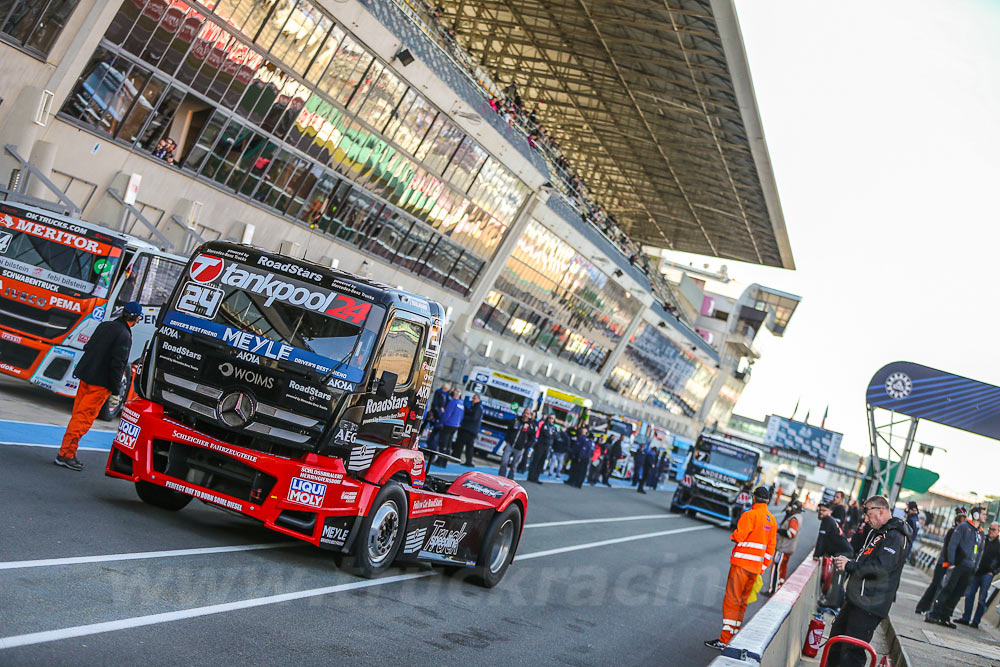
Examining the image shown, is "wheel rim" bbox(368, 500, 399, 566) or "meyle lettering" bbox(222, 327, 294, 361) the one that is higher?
"meyle lettering" bbox(222, 327, 294, 361)

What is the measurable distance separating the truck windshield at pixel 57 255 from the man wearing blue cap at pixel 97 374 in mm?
5132

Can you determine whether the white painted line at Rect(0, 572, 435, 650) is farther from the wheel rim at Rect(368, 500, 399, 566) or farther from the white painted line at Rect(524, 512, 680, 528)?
the white painted line at Rect(524, 512, 680, 528)

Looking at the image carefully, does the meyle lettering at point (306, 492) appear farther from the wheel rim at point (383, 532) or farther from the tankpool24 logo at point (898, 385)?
the tankpool24 logo at point (898, 385)

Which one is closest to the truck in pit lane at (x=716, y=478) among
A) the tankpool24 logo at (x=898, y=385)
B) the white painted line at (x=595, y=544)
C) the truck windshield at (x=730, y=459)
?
the truck windshield at (x=730, y=459)

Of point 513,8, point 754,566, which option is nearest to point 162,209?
point 754,566

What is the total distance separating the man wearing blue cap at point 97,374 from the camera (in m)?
10.8

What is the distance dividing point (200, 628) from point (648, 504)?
92.3ft

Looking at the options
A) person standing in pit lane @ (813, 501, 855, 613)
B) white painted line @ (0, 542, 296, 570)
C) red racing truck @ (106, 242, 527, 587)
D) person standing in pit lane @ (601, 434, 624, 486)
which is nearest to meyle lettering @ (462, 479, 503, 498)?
red racing truck @ (106, 242, 527, 587)

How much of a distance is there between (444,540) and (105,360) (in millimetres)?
3827

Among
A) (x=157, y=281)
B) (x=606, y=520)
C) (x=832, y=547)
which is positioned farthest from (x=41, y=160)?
(x=832, y=547)

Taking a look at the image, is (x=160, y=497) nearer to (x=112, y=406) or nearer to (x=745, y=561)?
(x=745, y=561)

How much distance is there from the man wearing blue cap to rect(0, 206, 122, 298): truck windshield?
5132mm

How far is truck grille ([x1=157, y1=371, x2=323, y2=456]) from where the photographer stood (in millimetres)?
9203

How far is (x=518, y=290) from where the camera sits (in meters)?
53.2
